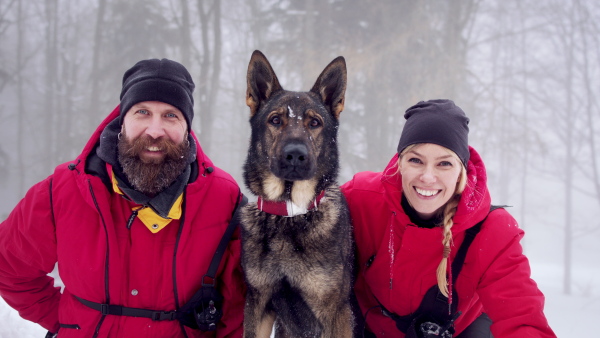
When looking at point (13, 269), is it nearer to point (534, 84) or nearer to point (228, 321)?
point (228, 321)

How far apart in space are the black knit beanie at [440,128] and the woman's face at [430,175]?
51 mm

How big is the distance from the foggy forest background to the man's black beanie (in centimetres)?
779

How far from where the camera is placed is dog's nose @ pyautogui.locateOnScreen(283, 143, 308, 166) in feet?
6.63

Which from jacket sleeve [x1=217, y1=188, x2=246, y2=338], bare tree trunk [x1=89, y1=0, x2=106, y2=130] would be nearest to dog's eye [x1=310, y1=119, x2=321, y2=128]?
jacket sleeve [x1=217, y1=188, x2=246, y2=338]

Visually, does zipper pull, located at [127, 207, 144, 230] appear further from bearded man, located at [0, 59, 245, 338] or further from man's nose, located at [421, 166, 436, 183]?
man's nose, located at [421, 166, 436, 183]

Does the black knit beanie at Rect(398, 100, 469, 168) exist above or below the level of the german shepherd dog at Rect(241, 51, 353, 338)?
above

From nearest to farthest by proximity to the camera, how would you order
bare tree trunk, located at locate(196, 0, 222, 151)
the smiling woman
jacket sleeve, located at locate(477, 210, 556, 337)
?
jacket sleeve, located at locate(477, 210, 556, 337)
the smiling woman
bare tree trunk, located at locate(196, 0, 222, 151)

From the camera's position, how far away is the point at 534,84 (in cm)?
1391

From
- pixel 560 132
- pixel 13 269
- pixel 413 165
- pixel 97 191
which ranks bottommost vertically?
pixel 13 269

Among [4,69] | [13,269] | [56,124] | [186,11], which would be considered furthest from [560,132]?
[4,69]

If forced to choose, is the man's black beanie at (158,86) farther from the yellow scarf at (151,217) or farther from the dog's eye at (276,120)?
the dog's eye at (276,120)

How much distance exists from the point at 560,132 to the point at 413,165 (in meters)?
16.3

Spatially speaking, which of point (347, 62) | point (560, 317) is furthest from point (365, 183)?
point (560, 317)

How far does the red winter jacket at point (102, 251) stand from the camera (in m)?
2.33
